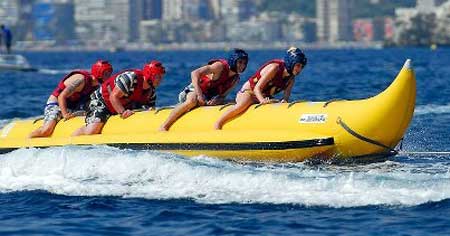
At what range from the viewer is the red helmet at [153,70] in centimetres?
1447

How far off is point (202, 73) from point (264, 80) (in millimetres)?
730

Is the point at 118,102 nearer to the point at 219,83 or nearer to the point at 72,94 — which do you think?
the point at 72,94

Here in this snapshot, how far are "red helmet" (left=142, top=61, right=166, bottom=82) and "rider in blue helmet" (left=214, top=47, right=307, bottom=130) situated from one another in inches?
34.9

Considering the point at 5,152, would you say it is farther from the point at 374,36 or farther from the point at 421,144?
the point at 374,36

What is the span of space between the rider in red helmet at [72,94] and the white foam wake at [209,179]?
1.11m

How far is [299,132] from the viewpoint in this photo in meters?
13.4

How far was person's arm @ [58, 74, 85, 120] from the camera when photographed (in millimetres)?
15117

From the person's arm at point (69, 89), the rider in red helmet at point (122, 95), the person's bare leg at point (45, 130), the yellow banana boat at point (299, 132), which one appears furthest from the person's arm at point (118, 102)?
the person's bare leg at point (45, 130)

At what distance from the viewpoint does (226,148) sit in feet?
44.8

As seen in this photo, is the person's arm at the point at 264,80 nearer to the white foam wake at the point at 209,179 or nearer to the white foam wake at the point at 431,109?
the white foam wake at the point at 209,179

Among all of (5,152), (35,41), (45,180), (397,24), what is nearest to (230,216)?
(45,180)

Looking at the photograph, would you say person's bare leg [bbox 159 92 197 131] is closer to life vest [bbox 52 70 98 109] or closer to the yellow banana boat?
the yellow banana boat

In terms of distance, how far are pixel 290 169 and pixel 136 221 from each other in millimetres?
2349

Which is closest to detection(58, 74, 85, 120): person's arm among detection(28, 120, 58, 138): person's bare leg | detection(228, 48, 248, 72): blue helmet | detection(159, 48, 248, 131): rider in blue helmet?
detection(28, 120, 58, 138): person's bare leg
